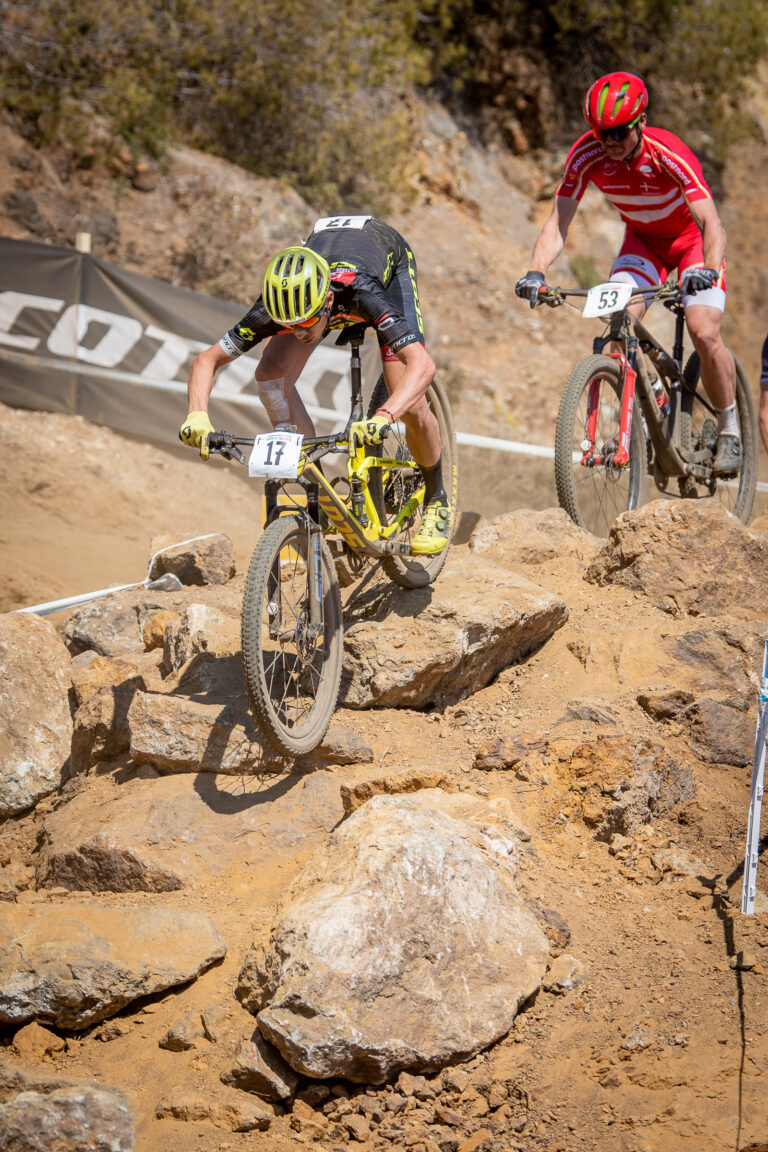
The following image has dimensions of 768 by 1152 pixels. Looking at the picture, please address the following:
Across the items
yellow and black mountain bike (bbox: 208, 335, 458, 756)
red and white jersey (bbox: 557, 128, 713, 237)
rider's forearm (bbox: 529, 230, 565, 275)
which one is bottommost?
yellow and black mountain bike (bbox: 208, 335, 458, 756)

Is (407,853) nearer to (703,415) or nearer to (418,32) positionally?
(703,415)

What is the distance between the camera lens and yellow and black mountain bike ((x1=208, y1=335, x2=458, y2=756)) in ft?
13.0

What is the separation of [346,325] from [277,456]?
1.07m

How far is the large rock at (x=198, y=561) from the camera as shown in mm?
6750

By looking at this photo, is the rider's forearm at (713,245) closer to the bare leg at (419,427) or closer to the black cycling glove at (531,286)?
the black cycling glove at (531,286)

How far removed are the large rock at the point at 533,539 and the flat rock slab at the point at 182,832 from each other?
2177 mm

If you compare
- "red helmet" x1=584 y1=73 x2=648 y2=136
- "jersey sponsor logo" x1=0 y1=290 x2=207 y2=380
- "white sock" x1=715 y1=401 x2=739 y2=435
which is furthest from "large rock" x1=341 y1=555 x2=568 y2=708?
"jersey sponsor logo" x1=0 y1=290 x2=207 y2=380

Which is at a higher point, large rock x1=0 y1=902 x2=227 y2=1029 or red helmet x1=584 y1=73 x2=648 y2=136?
red helmet x1=584 y1=73 x2=648 y2=136

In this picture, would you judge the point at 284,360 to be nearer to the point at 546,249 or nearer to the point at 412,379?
the point at 412,379

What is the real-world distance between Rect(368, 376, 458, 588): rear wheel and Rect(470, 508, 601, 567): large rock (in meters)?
0.55

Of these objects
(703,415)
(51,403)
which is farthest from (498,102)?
(703,415)

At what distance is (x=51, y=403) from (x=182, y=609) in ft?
19.3

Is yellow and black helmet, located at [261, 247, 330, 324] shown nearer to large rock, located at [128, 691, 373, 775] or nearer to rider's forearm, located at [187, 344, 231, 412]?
rider's forearm, located at [187, 344, 231, 412]

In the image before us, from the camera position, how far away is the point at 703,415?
7020 mm
